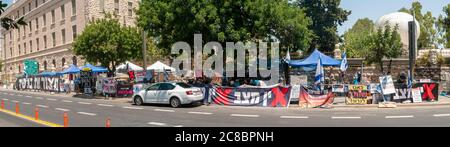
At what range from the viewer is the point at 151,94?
20.5 meters

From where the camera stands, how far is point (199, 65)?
84.1ft

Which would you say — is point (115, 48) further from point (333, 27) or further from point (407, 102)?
point (333, 27)

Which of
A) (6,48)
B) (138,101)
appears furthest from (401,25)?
(6,48)

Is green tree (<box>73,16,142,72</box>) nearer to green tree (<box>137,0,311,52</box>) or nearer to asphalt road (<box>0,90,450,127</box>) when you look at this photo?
green tree (<box>137,0,311,52</box>)

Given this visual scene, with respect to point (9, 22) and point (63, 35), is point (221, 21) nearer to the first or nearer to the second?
point (9, 22)

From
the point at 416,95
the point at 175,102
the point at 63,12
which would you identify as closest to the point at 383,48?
the point at 416,95

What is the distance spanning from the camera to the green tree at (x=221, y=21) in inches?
846

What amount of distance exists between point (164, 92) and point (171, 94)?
0.59 meters

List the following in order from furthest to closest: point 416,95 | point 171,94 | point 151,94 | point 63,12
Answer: point 63,12 → point 151,94 → point 171,94 → point 416,95

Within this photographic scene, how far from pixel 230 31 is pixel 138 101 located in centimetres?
645

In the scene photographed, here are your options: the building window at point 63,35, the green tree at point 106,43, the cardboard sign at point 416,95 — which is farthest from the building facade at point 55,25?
the cardboard sign at point 416,95

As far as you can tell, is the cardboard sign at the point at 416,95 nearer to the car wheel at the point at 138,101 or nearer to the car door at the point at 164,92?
the car door at the point at 164,92

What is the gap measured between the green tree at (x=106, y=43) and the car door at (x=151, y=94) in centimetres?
1280

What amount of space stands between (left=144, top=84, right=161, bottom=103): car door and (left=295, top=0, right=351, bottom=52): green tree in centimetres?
3739
